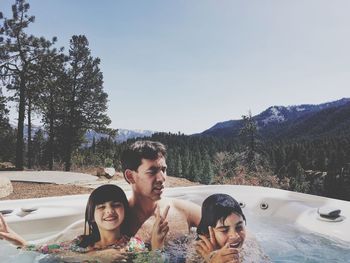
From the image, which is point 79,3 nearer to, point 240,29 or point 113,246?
point 240,29

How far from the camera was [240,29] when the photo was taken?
7.49 m

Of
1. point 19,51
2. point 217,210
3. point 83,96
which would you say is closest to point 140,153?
point 217,210

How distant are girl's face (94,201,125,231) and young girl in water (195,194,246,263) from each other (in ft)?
1.49

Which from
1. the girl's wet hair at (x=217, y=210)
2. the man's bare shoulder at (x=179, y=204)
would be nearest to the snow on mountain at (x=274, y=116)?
the man's bare shoulder at (x=179, y=204)

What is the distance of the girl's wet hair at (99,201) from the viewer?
76.1 inches

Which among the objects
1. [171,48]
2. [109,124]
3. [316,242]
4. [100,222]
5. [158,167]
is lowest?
[316,242]

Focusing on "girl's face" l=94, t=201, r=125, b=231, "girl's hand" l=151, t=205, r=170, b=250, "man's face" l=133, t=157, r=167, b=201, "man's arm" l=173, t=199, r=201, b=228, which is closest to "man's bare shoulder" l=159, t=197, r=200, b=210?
"man's arm" l=173, t=199, r=201, b=228

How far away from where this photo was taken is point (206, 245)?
1.78 metres

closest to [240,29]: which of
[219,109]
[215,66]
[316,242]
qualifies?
[215,66]

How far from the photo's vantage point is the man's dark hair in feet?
6.93

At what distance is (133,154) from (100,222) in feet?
1.41

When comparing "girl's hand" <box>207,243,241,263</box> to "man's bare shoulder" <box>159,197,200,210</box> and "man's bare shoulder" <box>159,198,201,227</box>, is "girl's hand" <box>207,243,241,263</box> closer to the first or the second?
"man's bare shoulder" <box>159,198,201,227</box>

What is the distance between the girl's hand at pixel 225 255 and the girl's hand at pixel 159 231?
0.36 m

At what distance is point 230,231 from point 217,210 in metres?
0.12
